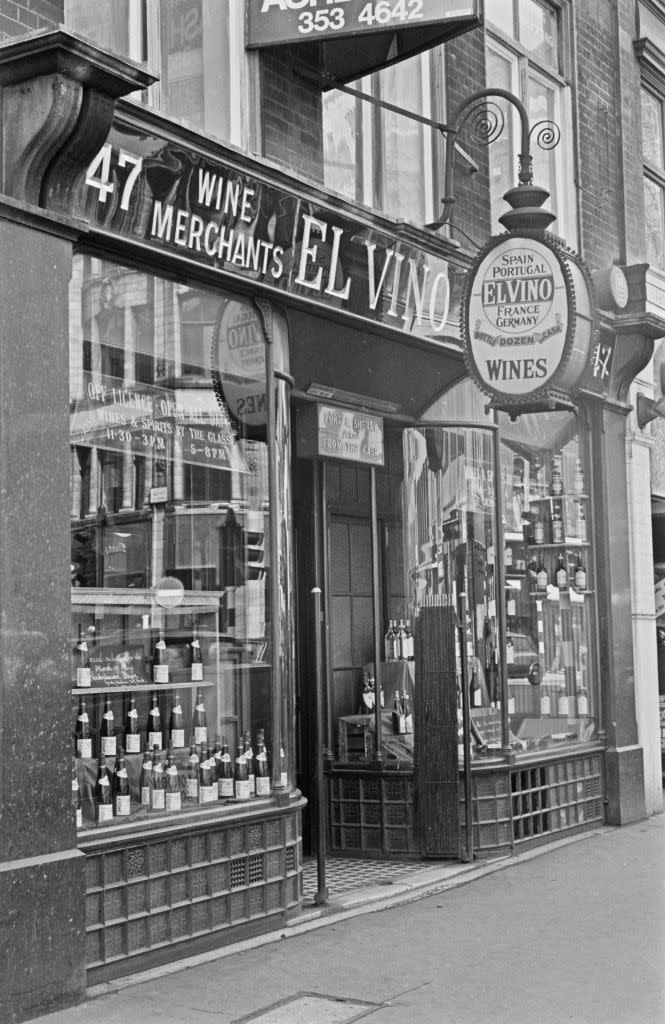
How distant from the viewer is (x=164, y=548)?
7.73 metres

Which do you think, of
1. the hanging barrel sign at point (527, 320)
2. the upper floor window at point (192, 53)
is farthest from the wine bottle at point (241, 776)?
the upper floor window at point (192, 53)

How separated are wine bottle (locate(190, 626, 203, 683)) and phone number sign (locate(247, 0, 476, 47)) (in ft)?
12.1

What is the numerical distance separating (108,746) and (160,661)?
66 centimetres

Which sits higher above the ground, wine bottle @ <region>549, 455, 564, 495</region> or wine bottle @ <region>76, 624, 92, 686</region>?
wine bottle @ <region>549, 455, 564, 495</region>

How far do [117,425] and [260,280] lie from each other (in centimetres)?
131

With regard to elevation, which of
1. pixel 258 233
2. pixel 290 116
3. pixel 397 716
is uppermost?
pixel 290 116

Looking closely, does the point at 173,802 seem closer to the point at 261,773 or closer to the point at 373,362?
the point at 261,773

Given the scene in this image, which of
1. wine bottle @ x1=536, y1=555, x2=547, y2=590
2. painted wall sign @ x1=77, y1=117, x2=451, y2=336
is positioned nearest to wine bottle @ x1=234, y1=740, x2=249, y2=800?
painted wall sign @ x1=77, y1=117, x2=451, y2=336

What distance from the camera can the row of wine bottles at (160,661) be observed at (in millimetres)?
6953

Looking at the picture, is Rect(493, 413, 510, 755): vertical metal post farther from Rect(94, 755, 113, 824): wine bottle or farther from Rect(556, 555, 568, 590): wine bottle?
Rect(94, 755, 113, 824): wine bottle

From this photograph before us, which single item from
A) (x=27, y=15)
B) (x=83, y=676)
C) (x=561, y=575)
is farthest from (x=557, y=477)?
(x=27, y=15)

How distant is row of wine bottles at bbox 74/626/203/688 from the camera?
6953 mm

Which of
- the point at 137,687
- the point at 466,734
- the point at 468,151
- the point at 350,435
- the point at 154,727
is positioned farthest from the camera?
the point at 468,151

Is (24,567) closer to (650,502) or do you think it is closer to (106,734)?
(106,734)
